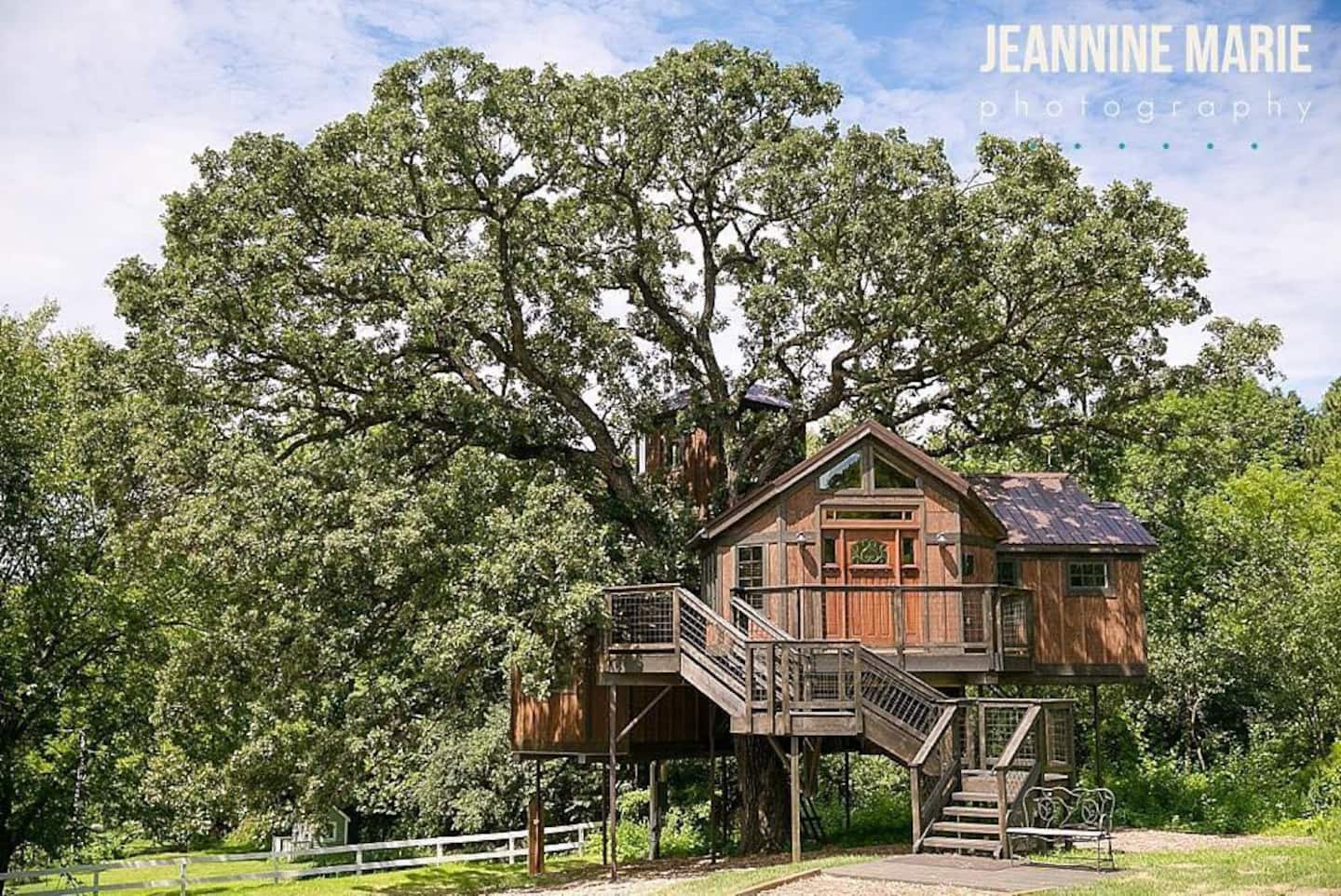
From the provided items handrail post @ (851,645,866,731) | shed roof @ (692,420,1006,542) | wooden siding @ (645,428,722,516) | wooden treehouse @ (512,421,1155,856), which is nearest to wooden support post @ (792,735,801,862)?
wooden treehouse @ (512,421,1155,856)

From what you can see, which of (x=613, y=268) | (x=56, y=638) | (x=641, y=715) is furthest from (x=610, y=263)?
(x=56, y=638)

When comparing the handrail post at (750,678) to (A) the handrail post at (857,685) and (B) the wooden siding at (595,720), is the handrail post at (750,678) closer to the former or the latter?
(A) the handrail post at (857,685)

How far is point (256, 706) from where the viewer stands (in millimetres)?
19984

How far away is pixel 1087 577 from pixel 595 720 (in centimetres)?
884

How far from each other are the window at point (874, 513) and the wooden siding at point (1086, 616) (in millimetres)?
2951

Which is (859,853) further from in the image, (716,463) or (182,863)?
(182,863)

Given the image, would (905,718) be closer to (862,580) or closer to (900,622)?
(900,622)

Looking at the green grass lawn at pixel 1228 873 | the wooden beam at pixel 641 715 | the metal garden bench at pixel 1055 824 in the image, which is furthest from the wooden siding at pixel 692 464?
the green grass lawn at pixel 1228 873

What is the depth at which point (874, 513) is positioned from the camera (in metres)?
21.1

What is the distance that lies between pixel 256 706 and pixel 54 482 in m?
7.98

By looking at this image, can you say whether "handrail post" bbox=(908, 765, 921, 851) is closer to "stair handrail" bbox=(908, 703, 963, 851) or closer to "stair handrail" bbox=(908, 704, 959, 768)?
"stair handrail" bbox=(908, 703, 963, 851)

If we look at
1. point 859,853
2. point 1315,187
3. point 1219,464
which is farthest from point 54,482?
point 1315,187

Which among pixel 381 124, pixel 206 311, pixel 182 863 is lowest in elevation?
pixel 182 863

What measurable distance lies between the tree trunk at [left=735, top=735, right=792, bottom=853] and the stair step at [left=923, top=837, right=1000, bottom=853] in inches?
247
